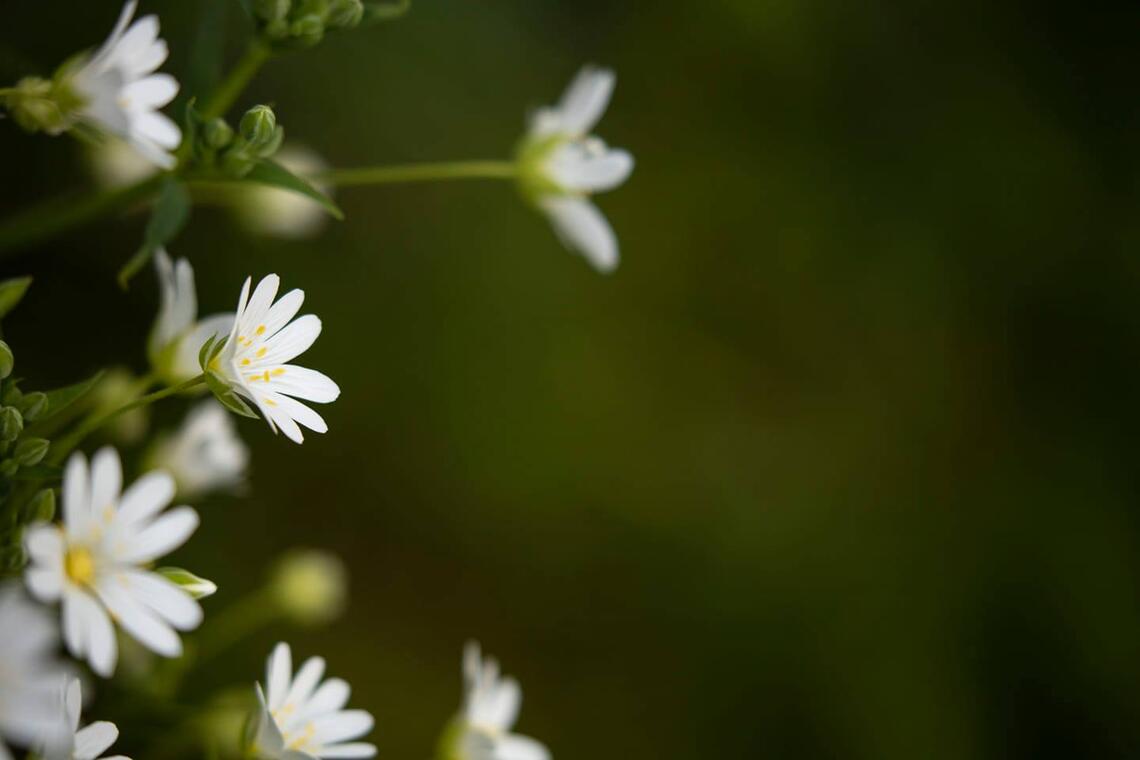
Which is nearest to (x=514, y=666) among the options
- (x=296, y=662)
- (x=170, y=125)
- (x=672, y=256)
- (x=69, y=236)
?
(x=296, y=662)

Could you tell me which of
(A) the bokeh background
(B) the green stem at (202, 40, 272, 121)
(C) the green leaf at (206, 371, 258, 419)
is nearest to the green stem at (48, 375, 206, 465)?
(C) the green leaf at (206, 371, 258, 419)

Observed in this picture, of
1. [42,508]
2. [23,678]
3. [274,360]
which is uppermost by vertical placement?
[274,360]

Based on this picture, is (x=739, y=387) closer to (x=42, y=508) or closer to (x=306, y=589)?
(x=306, y=589)

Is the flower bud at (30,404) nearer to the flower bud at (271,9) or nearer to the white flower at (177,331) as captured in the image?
the white flower at (177,331)

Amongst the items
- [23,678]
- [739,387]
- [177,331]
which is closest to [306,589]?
[177,331]

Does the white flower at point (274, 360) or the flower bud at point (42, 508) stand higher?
the white flower at point (274, 360)

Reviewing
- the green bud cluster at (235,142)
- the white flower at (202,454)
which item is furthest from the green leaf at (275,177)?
the white flower at (202,454)
